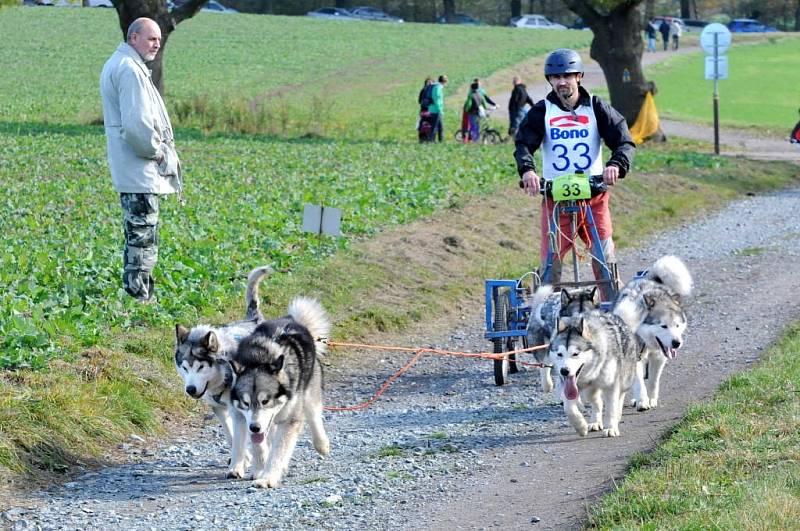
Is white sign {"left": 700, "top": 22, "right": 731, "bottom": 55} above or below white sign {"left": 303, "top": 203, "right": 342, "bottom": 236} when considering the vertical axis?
above

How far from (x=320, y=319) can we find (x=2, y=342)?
2.41 metres

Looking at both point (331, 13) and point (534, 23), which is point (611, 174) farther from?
point (331, 13)

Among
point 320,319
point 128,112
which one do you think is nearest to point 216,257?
point 128,112

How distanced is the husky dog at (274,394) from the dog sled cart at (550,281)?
2.02 meters

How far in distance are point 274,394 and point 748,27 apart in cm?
8231

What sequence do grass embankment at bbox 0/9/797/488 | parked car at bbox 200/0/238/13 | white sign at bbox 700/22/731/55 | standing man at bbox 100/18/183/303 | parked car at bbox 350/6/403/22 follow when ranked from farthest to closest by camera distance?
1. parked car at bbox 350/6/403/22
2. parked car at bbox 200/0/238/13
3. white sign at bbox 700/22/731/55
4. standing man at bbox 100/18/183/303
5. grass embankment at bbox 0/9/797/488

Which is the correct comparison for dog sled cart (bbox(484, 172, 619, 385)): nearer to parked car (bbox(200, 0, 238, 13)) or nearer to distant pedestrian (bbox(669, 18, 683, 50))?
distant pedestrian (bbox(669, 18, 683, 50))

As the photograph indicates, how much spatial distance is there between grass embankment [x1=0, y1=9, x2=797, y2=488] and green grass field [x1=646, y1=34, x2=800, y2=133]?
42.6ft

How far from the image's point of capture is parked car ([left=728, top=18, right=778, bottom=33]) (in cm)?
8319

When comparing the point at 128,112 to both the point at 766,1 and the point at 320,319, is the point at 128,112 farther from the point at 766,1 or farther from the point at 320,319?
the point at 766,1

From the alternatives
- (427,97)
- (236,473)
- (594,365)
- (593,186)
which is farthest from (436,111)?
(236,473)

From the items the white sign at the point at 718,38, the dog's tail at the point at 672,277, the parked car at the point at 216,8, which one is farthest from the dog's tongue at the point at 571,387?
the parked car at the point at 216,8

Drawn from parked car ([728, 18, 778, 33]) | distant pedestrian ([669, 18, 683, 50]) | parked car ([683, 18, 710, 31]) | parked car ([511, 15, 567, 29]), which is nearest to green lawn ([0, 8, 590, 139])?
distant pedestrian ([669, 18, 683, 50])

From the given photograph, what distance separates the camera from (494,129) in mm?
33469
